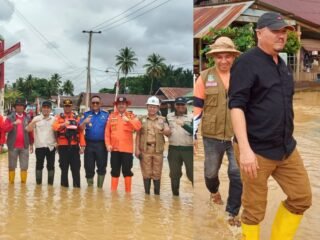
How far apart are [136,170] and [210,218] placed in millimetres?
1521

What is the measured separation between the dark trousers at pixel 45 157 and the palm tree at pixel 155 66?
7.62 ft

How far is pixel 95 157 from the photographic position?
15.2 feet

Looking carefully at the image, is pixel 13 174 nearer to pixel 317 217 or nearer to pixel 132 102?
pixel 132 102

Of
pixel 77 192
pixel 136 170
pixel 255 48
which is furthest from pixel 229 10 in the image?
pixel 77 192

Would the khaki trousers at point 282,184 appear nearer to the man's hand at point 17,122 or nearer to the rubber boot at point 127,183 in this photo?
the rubber boot at point 127,183

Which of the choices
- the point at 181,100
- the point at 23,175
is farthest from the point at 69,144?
the point at 181,100

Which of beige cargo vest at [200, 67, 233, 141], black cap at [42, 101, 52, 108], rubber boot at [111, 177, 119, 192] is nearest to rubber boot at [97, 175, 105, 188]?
rubber boot at [111, 177, 119, 192]

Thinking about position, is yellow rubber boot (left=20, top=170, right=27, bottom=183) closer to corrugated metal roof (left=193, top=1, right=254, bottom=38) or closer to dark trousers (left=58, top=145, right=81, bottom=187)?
dark trousers (left=58, top=145, right=81, bottom=187)

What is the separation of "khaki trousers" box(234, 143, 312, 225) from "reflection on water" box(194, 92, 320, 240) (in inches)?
17.5

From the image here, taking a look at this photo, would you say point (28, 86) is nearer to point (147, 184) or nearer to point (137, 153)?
point (147, 184)

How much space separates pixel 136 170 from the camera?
4.28 meters

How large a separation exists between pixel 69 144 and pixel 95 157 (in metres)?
0.40

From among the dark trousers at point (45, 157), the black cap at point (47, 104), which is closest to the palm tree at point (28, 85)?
the black cap at point (47, 104)

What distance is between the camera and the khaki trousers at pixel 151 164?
371 centimetres
